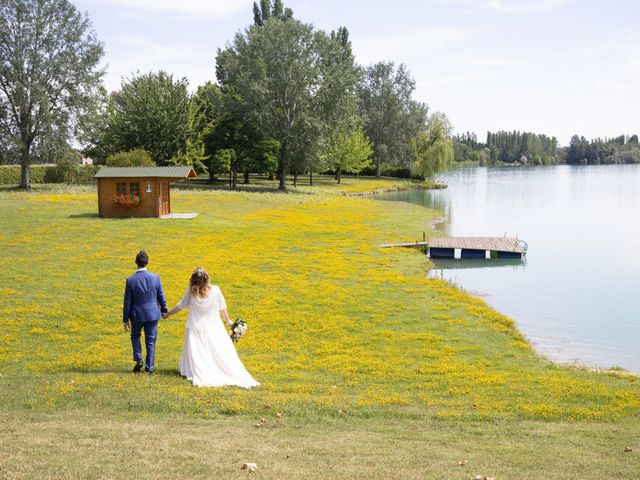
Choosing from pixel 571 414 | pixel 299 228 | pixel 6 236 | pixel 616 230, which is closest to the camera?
pixel 571 414

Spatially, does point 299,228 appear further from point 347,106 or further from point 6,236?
point 347,106

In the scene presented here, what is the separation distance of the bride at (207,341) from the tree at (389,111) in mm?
101409

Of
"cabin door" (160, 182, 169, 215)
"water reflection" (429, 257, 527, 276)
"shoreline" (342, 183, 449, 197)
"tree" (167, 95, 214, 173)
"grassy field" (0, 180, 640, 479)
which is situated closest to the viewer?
"grassy field" (0, 180, 640, 479)

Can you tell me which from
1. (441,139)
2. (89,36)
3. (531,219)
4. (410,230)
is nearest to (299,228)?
(410,230)

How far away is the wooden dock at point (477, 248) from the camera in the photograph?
3709 cm

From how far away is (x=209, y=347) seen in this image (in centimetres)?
1286

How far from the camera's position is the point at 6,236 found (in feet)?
108

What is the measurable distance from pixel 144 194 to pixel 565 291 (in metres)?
26.7

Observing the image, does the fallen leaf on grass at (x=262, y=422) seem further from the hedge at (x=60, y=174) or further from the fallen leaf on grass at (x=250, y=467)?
the hedge at (x=60, y=174)

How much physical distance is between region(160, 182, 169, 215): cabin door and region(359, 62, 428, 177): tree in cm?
7295

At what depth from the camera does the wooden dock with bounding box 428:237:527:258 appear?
3709cm

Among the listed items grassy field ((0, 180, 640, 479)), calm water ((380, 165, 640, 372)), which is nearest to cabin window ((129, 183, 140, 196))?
grassy field ((0, 180, 640, 479))

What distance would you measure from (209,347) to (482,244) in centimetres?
2800

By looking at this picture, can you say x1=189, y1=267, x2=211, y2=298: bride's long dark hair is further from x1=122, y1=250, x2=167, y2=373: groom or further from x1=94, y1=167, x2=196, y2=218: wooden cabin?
x1=94, y1=167, x2=196, y2=218: wooden cabin
